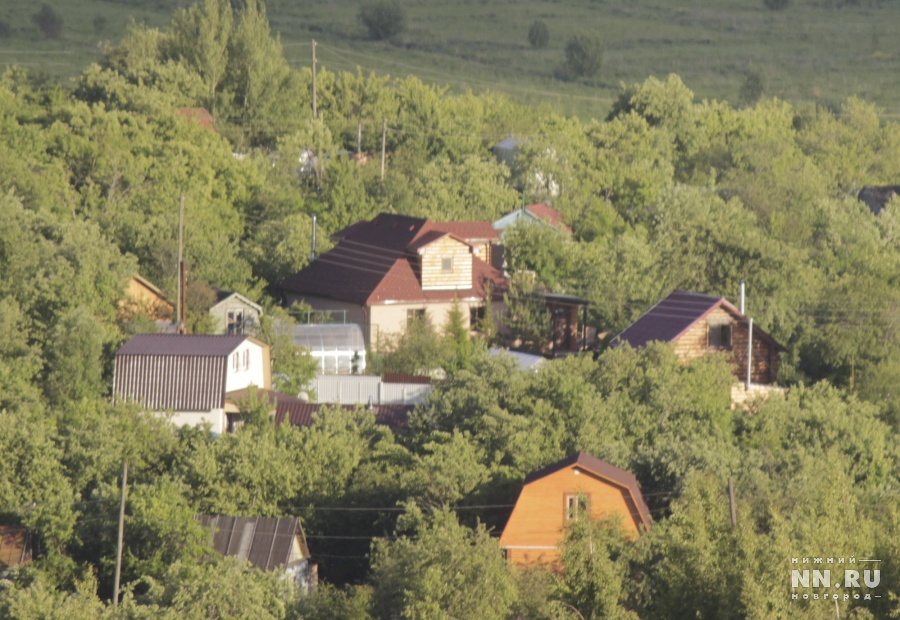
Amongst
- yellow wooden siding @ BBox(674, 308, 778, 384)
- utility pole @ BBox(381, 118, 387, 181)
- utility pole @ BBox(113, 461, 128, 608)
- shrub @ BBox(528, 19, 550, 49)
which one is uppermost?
shrub @ BBox(528, 19, 550, 49)

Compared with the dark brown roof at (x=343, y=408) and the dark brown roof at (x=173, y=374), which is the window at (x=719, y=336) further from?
the dark brown roof at (x=173, y=374)

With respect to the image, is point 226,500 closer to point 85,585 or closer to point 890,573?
point 85,585

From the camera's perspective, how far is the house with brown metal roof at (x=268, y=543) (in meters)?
23.2

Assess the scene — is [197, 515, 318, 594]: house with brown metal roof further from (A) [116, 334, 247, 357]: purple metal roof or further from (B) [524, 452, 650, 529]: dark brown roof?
(A) [116, 334, 247, 357]: purple metal roof

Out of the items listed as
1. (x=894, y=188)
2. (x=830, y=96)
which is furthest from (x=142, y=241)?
(x=830, y=96)

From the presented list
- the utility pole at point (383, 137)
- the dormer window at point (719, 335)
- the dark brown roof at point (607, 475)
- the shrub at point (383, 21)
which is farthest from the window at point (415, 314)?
the shrub at point (383, 21)

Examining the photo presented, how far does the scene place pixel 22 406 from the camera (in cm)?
2823

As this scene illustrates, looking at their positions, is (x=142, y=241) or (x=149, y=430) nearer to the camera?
(x=149, y=430)

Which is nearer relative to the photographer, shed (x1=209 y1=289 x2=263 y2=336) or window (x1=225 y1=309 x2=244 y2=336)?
shed (x1=209 y1=289 x2=263 y2=336)

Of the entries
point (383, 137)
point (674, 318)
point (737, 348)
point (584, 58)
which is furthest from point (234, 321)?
point (584, 58)

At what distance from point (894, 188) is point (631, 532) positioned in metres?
33.5

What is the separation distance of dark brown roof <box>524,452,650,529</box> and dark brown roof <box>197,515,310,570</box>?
3.42 metres

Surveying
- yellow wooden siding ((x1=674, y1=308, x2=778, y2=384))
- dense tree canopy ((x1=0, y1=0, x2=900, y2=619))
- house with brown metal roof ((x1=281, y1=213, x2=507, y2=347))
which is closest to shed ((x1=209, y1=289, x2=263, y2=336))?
dense tree canopy ((x1=0, y1=0, x2=900, y2=619))

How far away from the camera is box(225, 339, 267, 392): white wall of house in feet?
100
